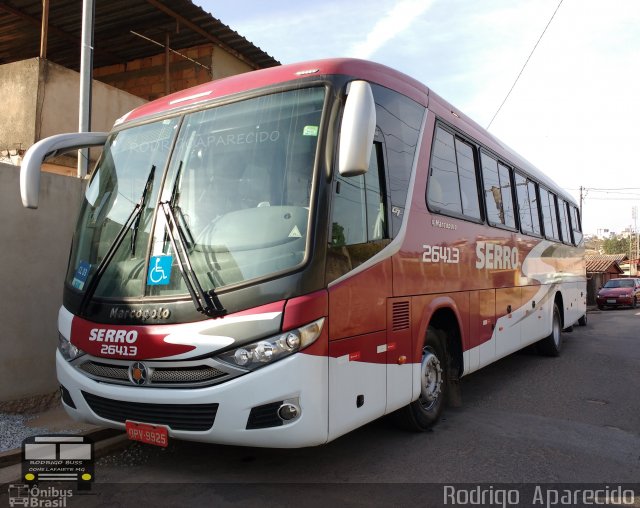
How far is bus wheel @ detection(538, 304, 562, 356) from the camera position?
9523mm

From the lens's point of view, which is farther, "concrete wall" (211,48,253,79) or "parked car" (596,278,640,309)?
"parked car" (596,278,640,309)

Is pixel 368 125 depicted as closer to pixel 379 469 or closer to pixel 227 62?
pixel 379 469

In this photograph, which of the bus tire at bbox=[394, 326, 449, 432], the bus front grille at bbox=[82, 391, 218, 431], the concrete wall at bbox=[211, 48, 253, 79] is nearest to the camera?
the bus front grille at bbox=[82, 391, 218, 431]

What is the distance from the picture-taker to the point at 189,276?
3.58 m

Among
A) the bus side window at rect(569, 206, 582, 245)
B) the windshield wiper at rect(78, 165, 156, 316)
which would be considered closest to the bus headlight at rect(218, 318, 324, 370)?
the windshield wiper at rect(78, 165, 156, 316)

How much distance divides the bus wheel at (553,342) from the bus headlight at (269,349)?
24.1 feet

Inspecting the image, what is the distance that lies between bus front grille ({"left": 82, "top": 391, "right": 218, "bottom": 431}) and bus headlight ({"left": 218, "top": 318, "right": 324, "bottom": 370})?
34 centimetres

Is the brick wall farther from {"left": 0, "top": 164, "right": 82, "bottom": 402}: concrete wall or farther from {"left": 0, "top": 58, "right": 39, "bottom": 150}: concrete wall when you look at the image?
{"left": 0, "top": 164, "right": 82, "bottom": 402}: concrete wall

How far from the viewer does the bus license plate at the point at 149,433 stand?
11.6ft

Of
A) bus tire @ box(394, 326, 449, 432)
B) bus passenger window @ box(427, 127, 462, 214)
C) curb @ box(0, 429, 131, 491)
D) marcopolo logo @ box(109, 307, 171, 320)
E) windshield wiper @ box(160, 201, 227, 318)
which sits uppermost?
bus passenger window @ box(427, 127, 462, 214)

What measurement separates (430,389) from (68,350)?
3223 mm

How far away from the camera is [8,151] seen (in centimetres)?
853

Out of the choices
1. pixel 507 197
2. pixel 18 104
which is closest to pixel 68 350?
pixel 507 197

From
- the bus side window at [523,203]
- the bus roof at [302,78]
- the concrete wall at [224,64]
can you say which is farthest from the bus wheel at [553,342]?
the concrete wall at [224,64]
